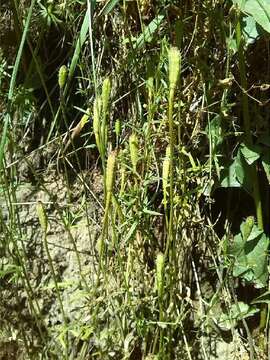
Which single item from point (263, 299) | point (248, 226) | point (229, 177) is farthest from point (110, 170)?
point (263, 299)

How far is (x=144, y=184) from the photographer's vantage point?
4.57 feet

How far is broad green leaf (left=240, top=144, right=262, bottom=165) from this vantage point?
1391 mm

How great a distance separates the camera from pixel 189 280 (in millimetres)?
1482

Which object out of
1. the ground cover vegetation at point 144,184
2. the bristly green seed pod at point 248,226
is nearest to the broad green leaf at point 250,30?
the ground cover vegetation at point 144,184

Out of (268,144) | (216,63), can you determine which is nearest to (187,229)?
(268,144)

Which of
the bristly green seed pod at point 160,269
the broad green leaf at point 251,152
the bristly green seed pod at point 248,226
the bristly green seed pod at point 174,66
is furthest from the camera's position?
the broad green leaf at point 251,152

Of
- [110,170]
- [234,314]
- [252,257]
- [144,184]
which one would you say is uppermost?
[110,170]

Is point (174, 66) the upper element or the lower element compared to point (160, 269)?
upper

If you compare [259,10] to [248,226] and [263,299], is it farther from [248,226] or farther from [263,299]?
[263,299]

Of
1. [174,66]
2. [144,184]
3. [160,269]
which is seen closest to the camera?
[174,66]

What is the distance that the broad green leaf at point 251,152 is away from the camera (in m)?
1.39

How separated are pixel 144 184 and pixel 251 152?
0.74 feet

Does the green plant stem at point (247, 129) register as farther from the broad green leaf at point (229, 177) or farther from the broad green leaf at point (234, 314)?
the broad green leaf at point (234, 314)

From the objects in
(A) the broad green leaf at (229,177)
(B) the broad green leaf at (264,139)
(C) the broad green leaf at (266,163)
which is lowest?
(A) the broad green leaf at (229,177)
